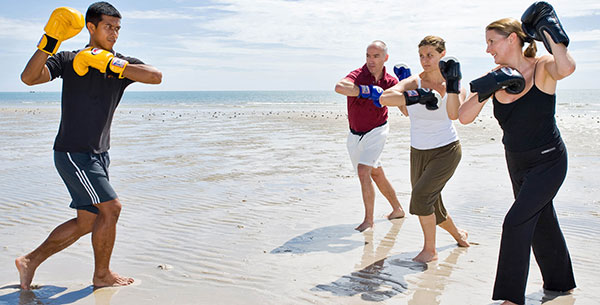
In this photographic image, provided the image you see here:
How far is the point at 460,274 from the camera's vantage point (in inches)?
168

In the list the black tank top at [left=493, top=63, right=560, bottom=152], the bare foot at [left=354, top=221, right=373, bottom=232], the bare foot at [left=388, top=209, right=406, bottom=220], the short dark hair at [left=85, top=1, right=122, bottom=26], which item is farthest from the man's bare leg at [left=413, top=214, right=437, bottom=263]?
the short dark hair at [left=85, top=1, right=122, bottom=26]

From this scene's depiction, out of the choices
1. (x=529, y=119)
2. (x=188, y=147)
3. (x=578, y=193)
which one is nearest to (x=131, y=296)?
(x=529, y=119)

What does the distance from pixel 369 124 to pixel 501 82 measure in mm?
2829

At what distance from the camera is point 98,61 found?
347 centimetres

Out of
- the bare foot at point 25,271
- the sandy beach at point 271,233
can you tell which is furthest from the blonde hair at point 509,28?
the bare foot at point 25,271

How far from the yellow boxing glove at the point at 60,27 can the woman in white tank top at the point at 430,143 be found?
7.30 ft

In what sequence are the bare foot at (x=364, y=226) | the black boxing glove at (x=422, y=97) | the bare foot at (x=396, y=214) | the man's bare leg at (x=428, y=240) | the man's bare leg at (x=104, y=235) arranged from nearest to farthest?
the man's bare leg at (x=104, y=235) < the black boxing glove at (x=422, y=97) < the man's bare leg at (x=428, y=240) < the bare foot at (x=364, y=226) < the bare foot at (x=396, y=214)

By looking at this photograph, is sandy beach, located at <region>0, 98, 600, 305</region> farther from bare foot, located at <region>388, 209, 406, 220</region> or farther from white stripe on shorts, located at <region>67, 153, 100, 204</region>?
white stripe on shorts, located at <region>67, 153, 100, 204</region>

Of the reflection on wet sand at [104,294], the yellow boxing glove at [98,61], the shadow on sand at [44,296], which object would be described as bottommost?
the shadow on sand at [44,296]

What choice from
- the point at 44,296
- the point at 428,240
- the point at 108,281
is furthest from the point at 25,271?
the point at 428,240

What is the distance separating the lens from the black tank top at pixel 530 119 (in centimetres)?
328

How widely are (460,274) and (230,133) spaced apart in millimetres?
12123

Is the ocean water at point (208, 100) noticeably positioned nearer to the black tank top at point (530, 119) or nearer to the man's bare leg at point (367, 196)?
the man's bare leg at point (367, 196)

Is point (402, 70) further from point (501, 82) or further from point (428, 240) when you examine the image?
point (501, 82)
